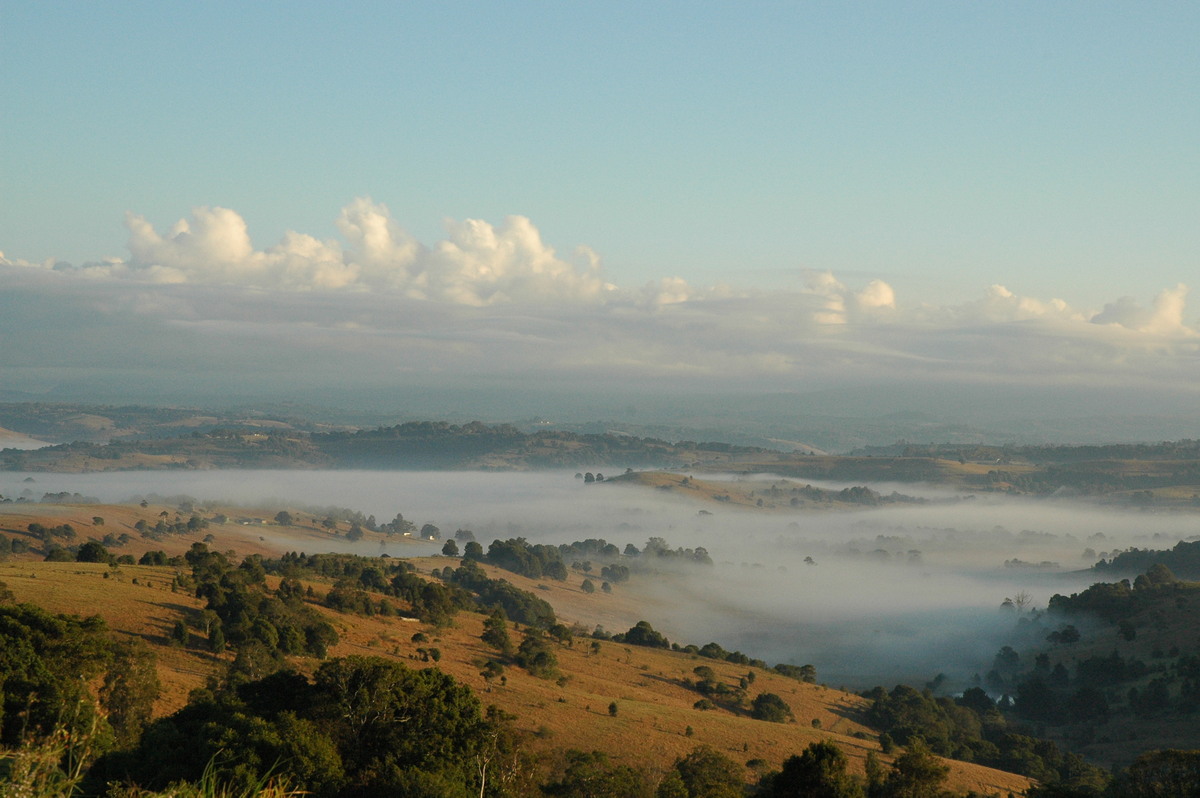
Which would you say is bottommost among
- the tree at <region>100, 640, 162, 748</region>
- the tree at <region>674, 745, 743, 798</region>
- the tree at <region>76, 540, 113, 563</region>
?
the tree at <region>674, 745, 743, 798</region>

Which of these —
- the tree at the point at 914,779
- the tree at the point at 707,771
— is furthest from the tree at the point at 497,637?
the tree at the point at 914,779

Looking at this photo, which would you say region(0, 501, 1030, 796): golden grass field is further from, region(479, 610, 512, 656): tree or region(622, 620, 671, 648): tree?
region(622, 620, 671, 648): tree

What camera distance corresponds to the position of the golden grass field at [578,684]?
158 ft

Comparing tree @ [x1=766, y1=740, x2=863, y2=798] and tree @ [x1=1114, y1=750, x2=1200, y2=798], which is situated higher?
tree @ [x1=766, y1=740, x2=863, y2=798]

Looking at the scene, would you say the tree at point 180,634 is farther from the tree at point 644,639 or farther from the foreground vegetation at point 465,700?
the tree at point 644,639

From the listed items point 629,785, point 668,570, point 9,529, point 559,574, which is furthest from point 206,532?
point 629,785

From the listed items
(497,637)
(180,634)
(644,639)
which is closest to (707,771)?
(180,634)

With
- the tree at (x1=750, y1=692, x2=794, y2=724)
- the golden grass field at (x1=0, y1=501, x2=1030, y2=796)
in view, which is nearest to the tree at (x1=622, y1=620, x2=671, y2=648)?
the golden grass field at (x1=0, y1=501, x2=1030, y2=796)

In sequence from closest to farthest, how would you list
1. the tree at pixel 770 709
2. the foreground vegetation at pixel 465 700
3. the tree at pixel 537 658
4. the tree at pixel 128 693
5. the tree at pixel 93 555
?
the foreground vegetation at pixel 465 700 → the tree at pixel 128 693 → the tree at pixel 537 658 → the tree at pixel 770 709 → the tree at pixel 93 555

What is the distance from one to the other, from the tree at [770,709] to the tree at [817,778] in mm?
38186

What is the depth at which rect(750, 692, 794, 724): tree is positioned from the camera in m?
66.2

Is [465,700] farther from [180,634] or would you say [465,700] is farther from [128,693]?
[180,634]

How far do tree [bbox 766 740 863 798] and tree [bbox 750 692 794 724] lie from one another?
3819 cm

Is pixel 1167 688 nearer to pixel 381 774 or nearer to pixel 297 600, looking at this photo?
pixel 297 600
